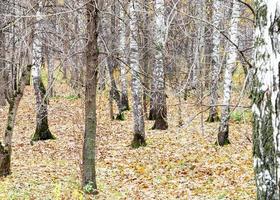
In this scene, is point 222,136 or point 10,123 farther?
point 222,136

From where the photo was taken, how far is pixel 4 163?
446 inches

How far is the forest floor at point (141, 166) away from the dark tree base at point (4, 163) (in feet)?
0.61

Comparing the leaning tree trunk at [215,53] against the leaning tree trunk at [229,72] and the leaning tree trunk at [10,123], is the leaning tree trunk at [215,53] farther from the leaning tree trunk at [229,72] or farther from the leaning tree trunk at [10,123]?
the leaning tree trunk at [10,123]

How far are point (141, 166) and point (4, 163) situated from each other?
145 inches

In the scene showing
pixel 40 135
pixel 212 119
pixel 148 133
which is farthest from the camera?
pixel 212 119

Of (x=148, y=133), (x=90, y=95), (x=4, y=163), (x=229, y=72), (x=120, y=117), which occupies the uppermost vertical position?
(x=229, y=72)

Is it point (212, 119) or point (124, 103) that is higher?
point (124, 103)

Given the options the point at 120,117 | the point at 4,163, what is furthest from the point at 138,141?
the point at 120,117

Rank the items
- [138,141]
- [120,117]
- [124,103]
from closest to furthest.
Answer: [138,141] < [120,117] < [124,103]

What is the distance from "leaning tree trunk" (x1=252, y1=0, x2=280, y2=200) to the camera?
263 cm

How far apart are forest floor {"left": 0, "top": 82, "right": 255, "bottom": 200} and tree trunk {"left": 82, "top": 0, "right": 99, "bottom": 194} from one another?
1.44 feet

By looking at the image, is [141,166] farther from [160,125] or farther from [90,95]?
[160,125]

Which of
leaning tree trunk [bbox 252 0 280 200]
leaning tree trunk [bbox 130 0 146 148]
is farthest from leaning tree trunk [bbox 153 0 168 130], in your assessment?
leaning tree trunk [bbox 252 0 280 200]

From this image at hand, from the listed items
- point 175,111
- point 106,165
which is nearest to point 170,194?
point 106,165
